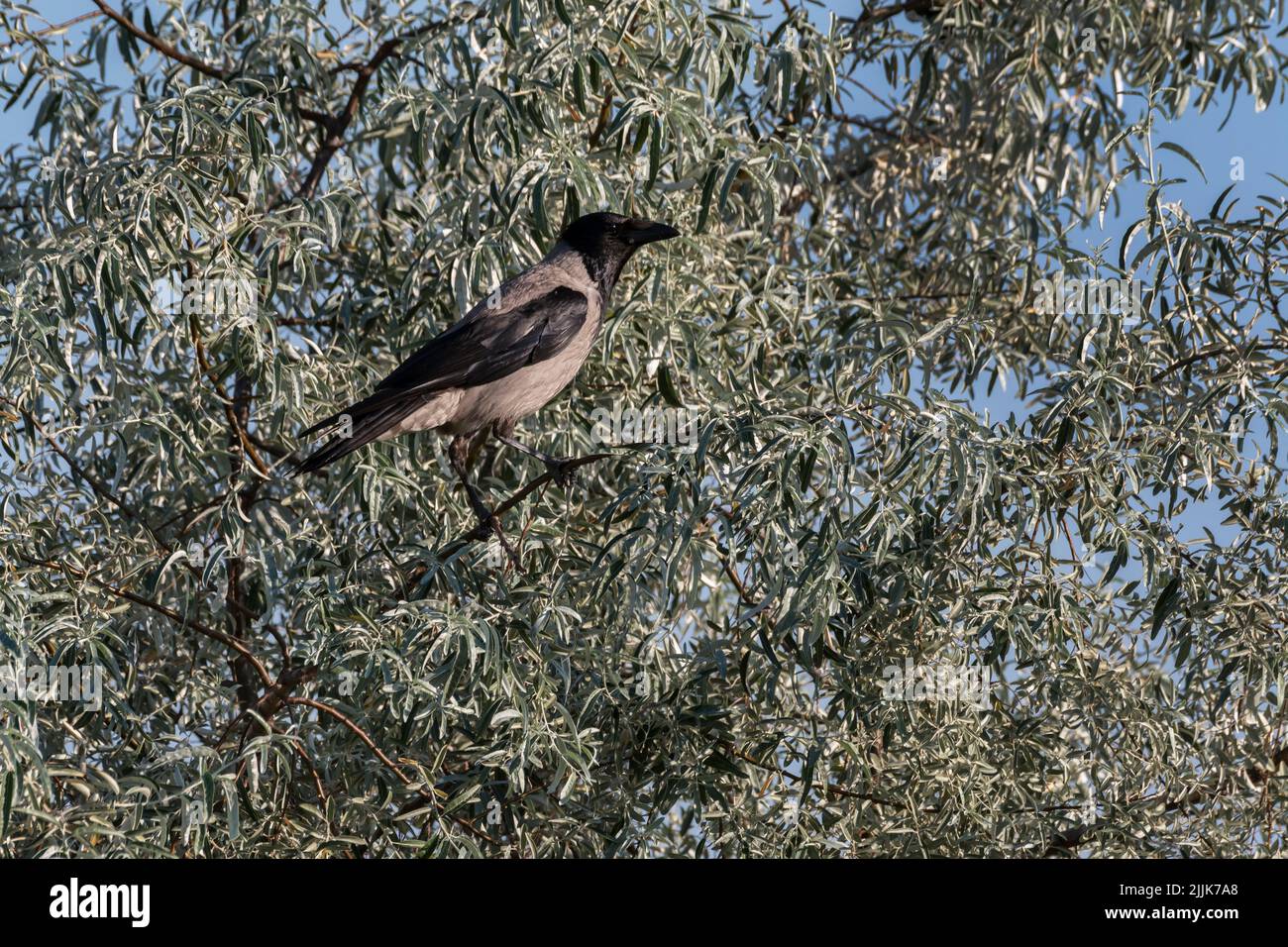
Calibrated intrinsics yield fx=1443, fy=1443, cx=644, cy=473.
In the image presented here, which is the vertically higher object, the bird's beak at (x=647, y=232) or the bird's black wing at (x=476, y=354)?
the bird's beak at (x=647, y=232)

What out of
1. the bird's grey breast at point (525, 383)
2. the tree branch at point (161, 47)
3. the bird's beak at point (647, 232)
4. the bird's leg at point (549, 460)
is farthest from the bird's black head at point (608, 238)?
the tree branch at point (161, 47)

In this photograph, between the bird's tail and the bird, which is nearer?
the bird's tail

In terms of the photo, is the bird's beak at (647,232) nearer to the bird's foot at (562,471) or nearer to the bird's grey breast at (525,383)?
the bird's grey breast at (525,383)

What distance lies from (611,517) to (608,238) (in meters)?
1.36

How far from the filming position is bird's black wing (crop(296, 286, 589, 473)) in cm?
491

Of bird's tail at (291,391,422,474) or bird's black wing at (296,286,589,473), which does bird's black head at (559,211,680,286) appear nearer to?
bird's black wing at (296,286,589,473)

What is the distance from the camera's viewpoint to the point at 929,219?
6918mm

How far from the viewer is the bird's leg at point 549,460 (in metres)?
5.07

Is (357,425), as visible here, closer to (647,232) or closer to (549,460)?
(549,460)

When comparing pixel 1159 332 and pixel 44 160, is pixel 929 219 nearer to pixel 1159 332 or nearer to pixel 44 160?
pixel 1159 332

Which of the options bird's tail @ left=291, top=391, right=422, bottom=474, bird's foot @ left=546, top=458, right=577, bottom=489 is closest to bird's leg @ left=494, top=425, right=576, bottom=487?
bird's foot @ left=546, top=458, right=577, bottom=489

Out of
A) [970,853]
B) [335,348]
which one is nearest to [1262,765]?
[970,853]

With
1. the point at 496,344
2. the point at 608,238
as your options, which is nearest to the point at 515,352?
the point at 496,344

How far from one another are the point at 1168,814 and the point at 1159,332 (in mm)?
1630
